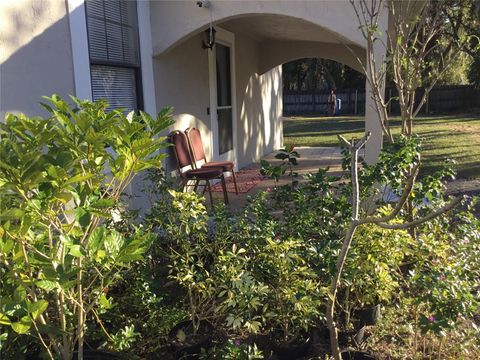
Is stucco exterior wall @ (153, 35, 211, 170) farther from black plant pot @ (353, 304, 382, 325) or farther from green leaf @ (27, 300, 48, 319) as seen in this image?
green leaf @ (27, 300, 48, 319)

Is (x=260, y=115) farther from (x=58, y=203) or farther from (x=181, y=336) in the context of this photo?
(x=58, y=203)

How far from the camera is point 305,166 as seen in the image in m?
9.05

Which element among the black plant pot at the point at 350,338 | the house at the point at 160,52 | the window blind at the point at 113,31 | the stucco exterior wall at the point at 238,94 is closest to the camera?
the black plant pot at the point at 350,338

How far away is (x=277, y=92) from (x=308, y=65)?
21988 millimetres

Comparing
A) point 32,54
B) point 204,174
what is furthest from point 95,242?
point 204,174

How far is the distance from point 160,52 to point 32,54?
191 centimetres

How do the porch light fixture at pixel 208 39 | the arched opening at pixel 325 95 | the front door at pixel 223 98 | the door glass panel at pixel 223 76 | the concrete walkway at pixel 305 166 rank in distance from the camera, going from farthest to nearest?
the arched opening at pixel 325 95 < the door glass panel at pixel 223 76 < the front door at pixel 223 98 < the porch light fixture at pixel 208 39 < the concrete walkway at pixel 305 166

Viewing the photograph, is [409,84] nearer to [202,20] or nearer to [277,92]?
[202,20]

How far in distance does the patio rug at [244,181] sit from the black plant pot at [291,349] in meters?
4.18

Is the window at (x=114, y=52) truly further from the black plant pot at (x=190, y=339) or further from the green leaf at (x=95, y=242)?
the green leaf at (x=95, y=242)

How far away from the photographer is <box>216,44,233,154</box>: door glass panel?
764 centimetres

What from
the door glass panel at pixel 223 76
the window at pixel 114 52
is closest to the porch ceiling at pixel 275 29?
the door glass panel at pixel 223 76

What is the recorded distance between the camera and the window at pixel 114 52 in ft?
14.4

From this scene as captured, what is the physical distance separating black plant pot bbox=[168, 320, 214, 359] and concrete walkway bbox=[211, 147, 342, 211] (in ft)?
10.0
